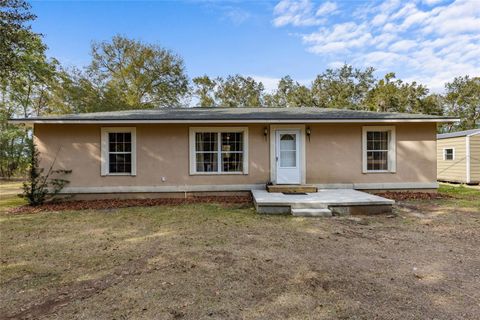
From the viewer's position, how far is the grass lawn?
2549 millimetres

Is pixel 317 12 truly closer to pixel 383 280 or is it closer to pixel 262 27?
pixel 262 27

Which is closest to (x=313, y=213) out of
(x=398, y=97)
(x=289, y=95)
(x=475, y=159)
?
(x=475, y=159)

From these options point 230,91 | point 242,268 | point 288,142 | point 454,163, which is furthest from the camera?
point 230,91

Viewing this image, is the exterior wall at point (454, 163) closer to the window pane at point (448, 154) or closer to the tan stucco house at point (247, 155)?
the window pane at point (448, 154)

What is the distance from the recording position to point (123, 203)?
8312 millimetres

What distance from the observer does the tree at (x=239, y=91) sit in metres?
30.4

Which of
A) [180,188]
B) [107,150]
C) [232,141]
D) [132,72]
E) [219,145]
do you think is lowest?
[180,188]

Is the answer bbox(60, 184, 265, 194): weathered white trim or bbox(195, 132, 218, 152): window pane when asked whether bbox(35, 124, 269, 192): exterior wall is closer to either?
bbox(60, 184, 265, 194): weathered white trim

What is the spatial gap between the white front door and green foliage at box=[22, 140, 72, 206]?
6.89 metres

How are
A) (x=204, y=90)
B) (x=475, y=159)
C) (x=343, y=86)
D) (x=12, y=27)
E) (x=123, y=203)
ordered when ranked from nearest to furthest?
(x=12, y=27)
(x=123, y=203)
(x=475, y=159)
(x=343, y=86)
(x=204, y=90)

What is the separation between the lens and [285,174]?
9117 millimetres

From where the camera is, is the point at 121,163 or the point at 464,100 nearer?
the point at 121,163

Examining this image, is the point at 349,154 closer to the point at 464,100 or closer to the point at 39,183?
the point at 39,183

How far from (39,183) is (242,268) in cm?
826
